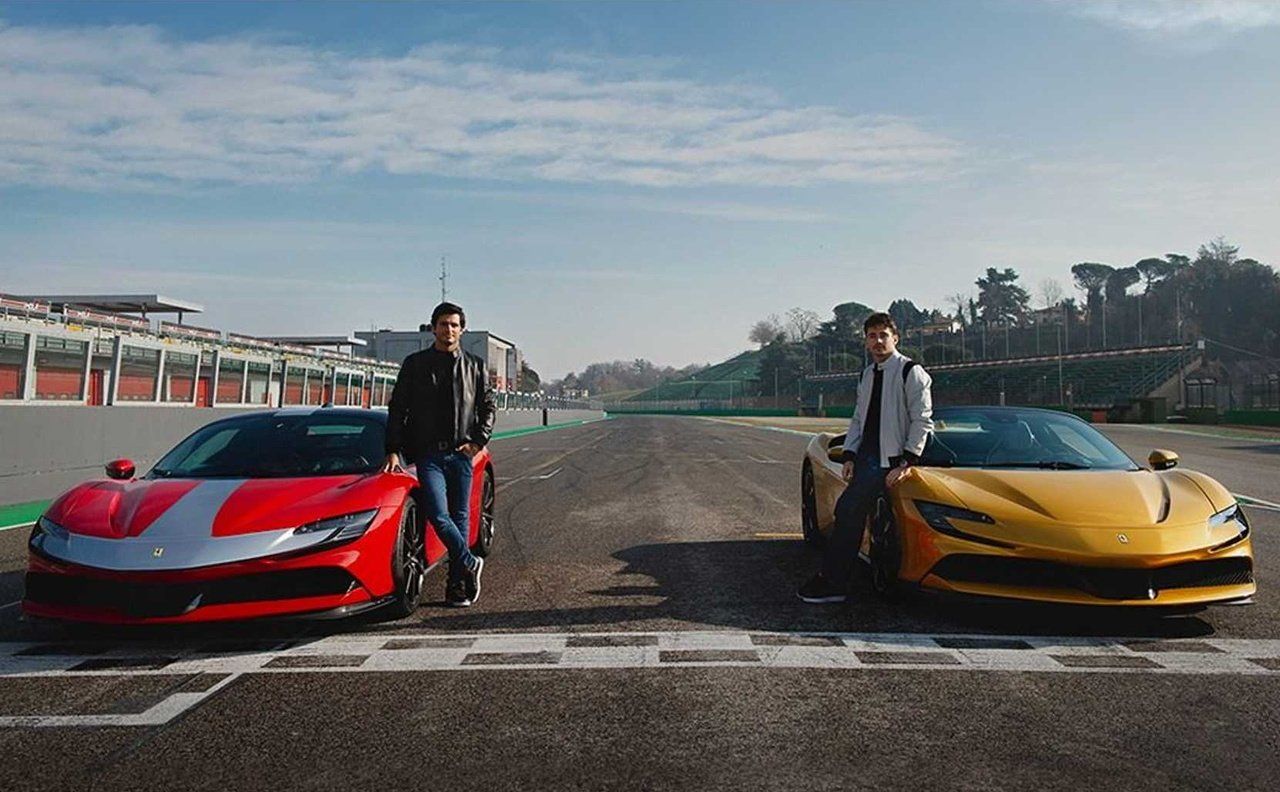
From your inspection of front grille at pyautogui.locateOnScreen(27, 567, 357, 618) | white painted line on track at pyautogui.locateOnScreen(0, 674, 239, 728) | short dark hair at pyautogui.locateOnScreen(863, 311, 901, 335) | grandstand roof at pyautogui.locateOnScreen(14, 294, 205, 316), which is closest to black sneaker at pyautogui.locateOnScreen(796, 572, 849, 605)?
short dark hair at pyautogui.locateOnScreen(863, 311, 901, 335)

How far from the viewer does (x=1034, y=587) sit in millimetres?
4832

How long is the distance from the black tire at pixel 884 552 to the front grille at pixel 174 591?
3038 millimetres

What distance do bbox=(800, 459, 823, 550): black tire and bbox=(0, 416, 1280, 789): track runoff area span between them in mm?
1166

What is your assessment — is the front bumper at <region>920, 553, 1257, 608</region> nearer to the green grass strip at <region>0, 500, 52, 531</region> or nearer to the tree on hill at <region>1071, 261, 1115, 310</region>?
the green grass strip at <region>0, 500, 52, 531</region>

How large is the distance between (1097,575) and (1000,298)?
142m

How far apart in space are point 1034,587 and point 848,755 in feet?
6.95

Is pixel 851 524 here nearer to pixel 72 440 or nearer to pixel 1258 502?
pixel 1258 502

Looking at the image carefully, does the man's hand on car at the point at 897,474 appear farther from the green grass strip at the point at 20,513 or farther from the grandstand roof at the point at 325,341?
the grandstand roof at the point at 325,341

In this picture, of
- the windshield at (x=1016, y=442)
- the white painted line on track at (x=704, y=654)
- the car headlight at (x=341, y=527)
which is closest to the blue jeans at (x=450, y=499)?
the car headlight at (x=341, y=527)

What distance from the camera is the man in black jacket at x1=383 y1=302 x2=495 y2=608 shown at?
17.9ft

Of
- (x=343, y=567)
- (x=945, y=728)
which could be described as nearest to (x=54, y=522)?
(x=343, y=567)

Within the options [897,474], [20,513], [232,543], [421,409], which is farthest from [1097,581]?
[20,513]

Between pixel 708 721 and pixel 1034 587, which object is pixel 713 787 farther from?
pixel 1034 587

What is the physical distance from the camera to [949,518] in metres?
5.11
